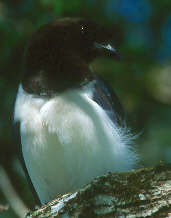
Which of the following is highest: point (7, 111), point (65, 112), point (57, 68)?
point (57, 68)

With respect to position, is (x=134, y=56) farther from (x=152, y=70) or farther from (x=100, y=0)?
(x=100, y=0)

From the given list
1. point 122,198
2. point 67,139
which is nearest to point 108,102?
point 67,139

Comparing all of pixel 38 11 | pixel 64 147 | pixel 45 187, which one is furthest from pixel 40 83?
pixel 38 11

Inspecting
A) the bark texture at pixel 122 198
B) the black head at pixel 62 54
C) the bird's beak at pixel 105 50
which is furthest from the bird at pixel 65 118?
the bark texture at pixel 122 198

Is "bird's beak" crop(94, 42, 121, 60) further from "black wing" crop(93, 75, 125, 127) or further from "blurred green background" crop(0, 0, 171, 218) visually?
"blurred green background" crop(0, 0, 171, 218)

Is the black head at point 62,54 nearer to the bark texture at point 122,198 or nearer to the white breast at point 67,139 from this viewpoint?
the white breast at point 67,139

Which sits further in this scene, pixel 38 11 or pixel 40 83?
pixel 38 11

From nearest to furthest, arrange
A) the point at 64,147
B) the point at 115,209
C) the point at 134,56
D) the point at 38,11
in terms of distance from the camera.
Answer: the point at 115,209, the point at 64,147, the point at 38,11, the point at 134,56

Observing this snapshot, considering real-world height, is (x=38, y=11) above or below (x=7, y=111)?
above
